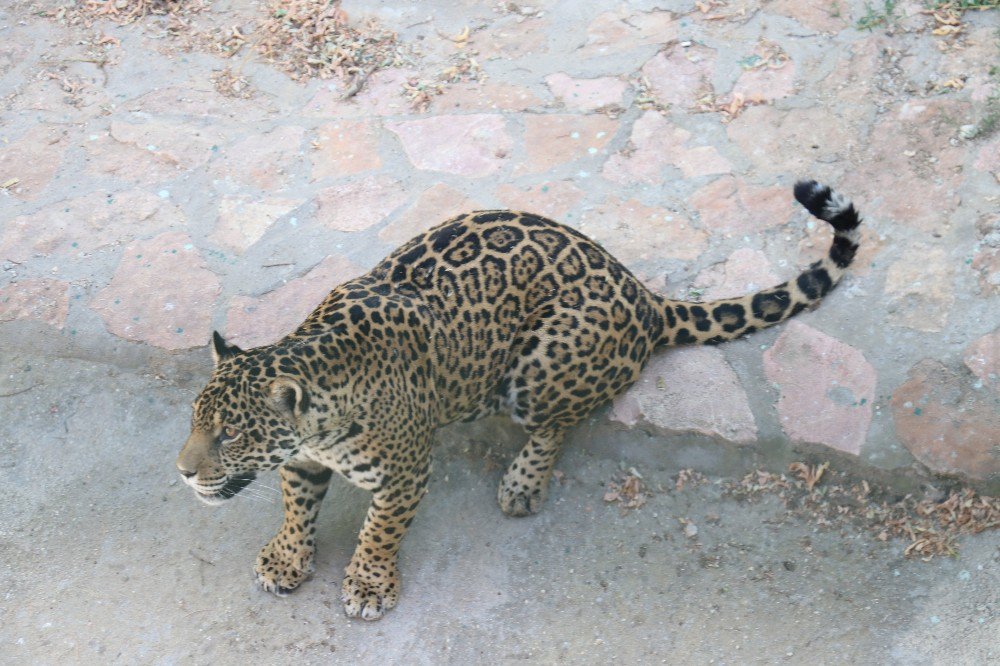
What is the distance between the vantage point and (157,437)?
237 inches

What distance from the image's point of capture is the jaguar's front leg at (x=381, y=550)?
498 centimetres

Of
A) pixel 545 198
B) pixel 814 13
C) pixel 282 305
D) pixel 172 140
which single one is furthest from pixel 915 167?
pixel 172 140

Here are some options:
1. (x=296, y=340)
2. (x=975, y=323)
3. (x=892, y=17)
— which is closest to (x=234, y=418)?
(x=296, y=340)

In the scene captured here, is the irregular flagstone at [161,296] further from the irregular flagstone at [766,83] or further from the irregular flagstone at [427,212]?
the irregular flagstone at [766,83]

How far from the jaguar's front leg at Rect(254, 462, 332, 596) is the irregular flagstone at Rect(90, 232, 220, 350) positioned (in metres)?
1.40

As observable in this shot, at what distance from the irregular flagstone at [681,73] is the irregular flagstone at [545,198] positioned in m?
0.98

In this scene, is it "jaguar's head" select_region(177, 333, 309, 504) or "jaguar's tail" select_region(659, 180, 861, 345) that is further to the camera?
"jaguar's tail" select_region(659, 180, 861, 345)

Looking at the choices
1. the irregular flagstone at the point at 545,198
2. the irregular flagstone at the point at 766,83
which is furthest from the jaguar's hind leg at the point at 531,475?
the irregular flagstone at the point at 766,83

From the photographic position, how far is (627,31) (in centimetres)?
742

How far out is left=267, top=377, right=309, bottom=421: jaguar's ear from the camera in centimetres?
435

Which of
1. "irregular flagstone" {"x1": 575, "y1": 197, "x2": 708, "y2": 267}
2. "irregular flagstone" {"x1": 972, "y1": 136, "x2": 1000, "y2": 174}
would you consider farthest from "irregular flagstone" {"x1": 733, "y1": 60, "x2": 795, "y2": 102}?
"irregular flagstone" {"x1": 972, "y1": 136, "x2": 1000, "y2": 174}

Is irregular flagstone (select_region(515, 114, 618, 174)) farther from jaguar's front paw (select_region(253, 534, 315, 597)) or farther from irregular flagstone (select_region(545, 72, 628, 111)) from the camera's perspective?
jaguar's front paw (select_region(253, 534, 315, 597))

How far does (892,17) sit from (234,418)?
16.2ft

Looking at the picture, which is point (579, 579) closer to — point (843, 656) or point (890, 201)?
point (843, 656)
